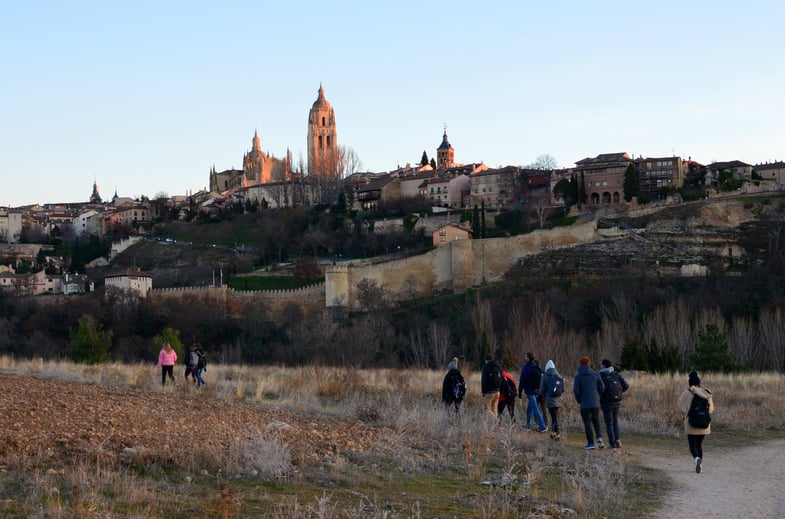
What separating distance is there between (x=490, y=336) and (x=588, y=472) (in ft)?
95.6

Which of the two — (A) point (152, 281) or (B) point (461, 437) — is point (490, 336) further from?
(A) point (152, 281)

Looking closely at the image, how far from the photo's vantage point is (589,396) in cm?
1105

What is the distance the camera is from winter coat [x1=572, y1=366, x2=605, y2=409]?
1102cm

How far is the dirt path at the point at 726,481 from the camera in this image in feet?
25.7

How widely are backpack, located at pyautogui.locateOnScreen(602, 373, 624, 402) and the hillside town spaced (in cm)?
4900

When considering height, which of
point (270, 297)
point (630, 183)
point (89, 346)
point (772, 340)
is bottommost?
point (772, 340)

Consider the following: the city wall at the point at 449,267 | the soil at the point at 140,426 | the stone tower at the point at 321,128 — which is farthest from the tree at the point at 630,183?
the soil at the point at 140,426

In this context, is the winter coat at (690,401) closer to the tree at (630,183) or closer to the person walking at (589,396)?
the person walking at (589,396)

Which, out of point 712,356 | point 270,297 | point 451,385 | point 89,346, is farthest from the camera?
point 270,297

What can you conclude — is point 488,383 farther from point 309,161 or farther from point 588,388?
point 309,161

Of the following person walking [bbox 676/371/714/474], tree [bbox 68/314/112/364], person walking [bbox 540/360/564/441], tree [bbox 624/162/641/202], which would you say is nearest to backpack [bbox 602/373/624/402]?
person walking [bbox 540/360/564/441]

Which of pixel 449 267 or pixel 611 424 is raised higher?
pixel 449 267

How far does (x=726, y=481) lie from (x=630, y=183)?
5740 centimetres

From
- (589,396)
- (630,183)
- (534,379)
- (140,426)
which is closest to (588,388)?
(589,396)
